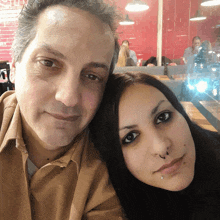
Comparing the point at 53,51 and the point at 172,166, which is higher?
the point at 53,51

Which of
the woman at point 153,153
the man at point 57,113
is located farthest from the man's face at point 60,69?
the woman at point 153,153

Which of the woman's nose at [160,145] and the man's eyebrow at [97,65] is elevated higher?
the man's eyebrow at [97,65]

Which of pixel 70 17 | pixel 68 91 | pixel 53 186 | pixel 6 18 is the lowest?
pixel 53 186

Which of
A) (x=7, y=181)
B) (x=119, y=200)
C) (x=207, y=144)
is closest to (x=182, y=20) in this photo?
(x=207, y=144)

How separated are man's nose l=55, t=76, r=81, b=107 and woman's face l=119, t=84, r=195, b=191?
209 mm

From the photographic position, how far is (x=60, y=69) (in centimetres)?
81

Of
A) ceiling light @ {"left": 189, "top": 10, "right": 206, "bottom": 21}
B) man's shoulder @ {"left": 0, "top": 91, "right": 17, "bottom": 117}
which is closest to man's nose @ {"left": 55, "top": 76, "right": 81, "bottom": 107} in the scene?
man's shoulder @ {"left": 0, "top": 91, "right": 17, "bottom": 117}

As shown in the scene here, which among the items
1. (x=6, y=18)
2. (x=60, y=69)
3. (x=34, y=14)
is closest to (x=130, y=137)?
(x=60, y=69)

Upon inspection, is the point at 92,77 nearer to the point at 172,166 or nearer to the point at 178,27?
the point at 172,166

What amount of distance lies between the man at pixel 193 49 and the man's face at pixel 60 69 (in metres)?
0.58

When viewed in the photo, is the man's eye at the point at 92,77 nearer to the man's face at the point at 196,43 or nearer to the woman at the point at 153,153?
the woman at the point at 153,153

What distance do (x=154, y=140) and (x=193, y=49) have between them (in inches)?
27.2

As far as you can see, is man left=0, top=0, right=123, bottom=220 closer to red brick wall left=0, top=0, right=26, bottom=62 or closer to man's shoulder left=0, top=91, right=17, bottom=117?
man's shoulder left=0, top=91, right=17, bottom=117

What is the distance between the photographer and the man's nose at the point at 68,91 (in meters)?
0.78
